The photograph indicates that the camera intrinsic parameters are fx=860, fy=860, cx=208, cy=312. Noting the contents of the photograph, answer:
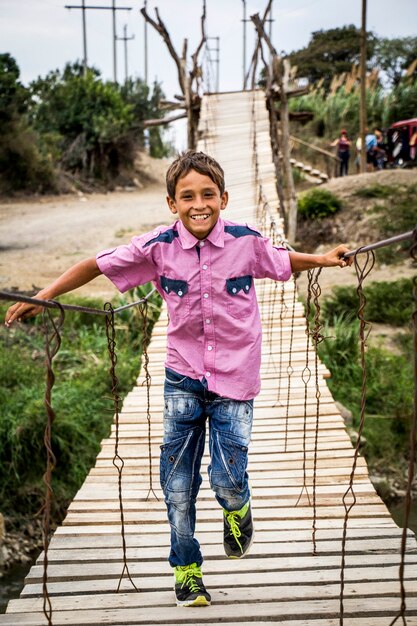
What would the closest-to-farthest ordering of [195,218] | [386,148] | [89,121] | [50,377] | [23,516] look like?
[50,377], [195,218], [23,516], [386,148], [89,121]

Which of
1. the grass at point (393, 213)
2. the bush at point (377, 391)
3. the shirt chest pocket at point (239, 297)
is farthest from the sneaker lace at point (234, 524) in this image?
the grass at point (393, 213)

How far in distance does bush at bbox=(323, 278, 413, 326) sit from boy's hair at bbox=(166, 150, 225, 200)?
768 centimetres

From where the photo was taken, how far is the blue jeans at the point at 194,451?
101 inches

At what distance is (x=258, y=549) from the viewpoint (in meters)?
3.05

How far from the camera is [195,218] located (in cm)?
255

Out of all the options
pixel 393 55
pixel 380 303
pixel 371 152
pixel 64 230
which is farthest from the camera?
pixel 393 55

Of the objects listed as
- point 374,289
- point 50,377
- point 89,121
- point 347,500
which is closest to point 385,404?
point 374,289

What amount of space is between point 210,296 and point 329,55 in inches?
1377

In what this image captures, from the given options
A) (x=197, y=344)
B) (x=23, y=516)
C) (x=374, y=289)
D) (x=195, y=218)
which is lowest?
(x=23, y=516)

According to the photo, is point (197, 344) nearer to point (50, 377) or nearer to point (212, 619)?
point (50, 377)

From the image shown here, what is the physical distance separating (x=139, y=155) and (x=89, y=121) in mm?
2694

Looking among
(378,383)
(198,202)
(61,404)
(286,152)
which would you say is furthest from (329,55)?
(198,202)

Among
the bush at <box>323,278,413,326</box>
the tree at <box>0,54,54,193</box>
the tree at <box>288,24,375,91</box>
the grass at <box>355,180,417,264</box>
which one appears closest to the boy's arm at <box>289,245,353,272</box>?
the bush at <box>323,278,413,326</box>

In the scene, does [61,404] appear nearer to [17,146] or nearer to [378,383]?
[378,383]
